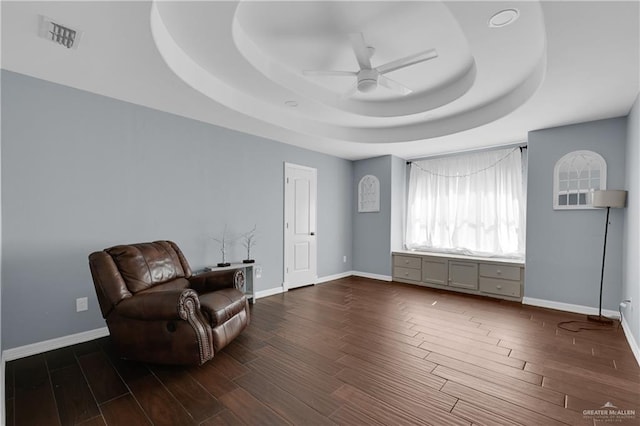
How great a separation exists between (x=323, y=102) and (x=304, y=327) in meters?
2.78

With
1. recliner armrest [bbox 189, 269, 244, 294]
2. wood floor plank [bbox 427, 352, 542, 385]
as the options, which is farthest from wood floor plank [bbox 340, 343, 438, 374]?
recliner armrest [bbox 189, 269, 244, 294]

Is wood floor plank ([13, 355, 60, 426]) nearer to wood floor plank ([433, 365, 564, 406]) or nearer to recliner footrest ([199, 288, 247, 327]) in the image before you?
recliner footrest ([199, 288, 247, 327])

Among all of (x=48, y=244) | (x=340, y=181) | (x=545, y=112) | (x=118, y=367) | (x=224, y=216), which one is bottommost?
(x=118, y=367)

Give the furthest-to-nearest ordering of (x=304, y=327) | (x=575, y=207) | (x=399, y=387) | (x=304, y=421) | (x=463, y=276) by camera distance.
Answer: (x=463, y=276) < (x=575, y=207) < (x=304, y=327) < (x=399, y=387) < (x=304, y=421)

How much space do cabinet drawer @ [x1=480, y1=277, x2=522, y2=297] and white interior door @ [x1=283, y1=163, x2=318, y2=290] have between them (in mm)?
2889

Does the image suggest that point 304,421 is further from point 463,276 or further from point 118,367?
point 463,276

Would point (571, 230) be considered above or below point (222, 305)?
above

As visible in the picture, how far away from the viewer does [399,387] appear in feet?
7.19

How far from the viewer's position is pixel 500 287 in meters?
4.63

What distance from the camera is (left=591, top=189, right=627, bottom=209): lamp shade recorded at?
3.37 m

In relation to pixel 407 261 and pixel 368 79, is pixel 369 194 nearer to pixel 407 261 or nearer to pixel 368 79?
pixel 407 261

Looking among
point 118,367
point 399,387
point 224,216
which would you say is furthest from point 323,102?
point 118,367

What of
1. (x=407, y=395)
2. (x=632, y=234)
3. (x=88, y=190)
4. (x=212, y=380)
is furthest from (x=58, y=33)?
(x=632, y=234)

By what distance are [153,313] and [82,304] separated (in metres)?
1.25
